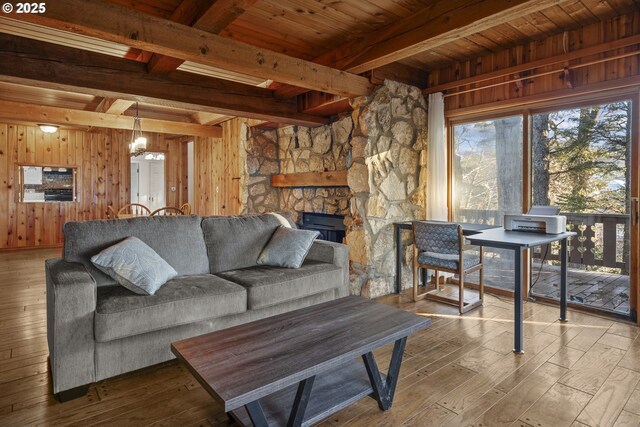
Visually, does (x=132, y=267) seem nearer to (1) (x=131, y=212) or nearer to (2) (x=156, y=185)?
(1) (x=131, y=212)

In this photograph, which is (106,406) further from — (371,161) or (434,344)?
(371,161)

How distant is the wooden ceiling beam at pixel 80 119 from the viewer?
4.80m

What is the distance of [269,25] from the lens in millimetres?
2900

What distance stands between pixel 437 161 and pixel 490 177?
57cm

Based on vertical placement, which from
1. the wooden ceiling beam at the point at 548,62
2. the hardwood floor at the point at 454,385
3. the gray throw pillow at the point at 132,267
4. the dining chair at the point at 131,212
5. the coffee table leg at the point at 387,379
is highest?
the wooden ceiling beam at the point at 548,62

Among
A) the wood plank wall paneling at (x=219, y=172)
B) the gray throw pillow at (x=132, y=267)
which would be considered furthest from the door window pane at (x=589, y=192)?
Answer: the wood plank wall paneling at (x=219, y=172)

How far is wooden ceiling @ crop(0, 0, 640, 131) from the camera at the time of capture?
2.31 meters

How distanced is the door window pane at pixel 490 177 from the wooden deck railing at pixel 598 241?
47cm

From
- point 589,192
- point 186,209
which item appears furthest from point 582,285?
point 186,209

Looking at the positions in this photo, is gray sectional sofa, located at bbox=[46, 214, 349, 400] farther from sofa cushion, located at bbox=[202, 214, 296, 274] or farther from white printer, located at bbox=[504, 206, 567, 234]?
white printer, located at bbox=[504, 206, 567, 234]

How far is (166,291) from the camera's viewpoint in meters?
2.26

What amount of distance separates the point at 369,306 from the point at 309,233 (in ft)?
3.99

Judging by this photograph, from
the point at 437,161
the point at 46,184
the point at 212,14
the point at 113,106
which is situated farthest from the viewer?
the point at 46,184

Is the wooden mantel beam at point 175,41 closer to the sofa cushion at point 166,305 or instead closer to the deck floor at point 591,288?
the sofa cushion at point 166,305
